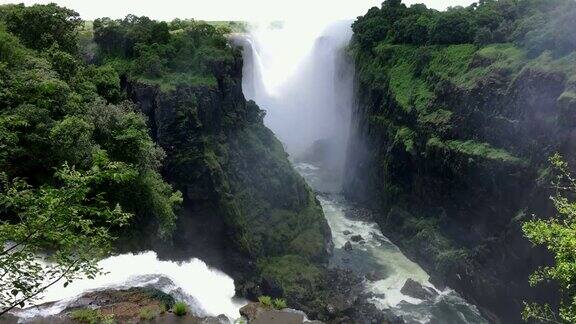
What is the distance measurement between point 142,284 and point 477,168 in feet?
99.1

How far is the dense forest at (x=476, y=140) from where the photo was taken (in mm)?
35594

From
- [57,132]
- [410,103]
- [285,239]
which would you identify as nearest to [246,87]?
[410,103]

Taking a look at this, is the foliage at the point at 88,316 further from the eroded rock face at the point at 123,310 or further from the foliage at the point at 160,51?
the foliage at the point at 160,51

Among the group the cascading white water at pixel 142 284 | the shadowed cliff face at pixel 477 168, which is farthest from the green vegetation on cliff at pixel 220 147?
the cascading white water at pixel 142 284

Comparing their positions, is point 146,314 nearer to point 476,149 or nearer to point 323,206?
point 476,149

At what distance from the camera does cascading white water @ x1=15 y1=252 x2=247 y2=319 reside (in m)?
17.7

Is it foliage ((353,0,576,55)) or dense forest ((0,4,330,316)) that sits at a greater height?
foliage ((353,0,576,55))

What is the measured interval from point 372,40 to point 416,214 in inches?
1147

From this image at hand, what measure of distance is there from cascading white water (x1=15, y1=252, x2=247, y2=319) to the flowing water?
19.5 m

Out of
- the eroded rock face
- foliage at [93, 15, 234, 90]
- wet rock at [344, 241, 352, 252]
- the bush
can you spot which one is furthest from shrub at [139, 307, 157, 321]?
wet rock at [344, 241, 352, 252]

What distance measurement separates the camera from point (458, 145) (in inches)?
1677

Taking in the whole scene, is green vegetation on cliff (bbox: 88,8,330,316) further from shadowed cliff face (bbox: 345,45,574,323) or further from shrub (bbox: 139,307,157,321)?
shrub (bbox: 139,307,157,321)

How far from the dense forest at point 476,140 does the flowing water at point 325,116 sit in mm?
2923

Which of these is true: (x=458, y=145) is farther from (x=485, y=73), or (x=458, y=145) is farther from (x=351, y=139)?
(x=351, y=139)
